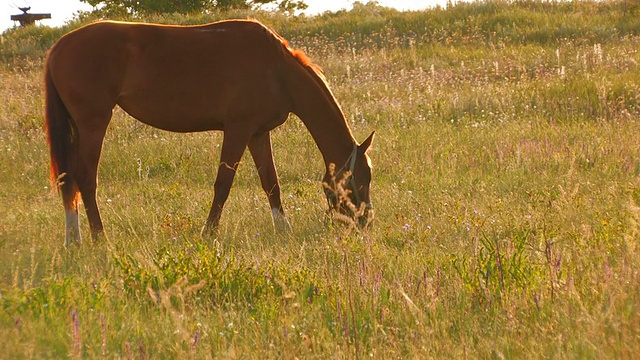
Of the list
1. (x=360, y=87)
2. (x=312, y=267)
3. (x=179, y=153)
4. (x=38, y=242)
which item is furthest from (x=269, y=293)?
(x=360, y=87)

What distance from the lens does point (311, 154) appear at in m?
9.91

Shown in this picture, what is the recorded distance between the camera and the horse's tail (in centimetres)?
676

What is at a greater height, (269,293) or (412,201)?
(269,293)

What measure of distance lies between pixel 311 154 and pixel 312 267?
457 centimetres

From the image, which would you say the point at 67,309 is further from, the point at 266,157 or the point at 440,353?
the point at 266,157

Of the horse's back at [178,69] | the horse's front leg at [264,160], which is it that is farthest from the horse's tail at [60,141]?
the horse's front leg at [264,160]

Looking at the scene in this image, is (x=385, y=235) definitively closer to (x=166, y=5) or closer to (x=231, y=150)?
(x=231, y=150)

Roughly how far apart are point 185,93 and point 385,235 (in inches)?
83.1

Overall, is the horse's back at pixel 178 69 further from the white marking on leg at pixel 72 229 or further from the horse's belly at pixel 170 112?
the white marking on leg at pixel 72 229

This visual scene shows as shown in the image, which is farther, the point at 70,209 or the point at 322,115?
the point at 322,115

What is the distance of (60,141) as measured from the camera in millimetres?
6770

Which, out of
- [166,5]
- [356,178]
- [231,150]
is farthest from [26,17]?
[356,178]

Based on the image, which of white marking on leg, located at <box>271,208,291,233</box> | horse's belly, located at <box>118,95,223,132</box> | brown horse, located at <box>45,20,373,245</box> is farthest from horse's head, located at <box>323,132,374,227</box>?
horse's belly, located at <box>118,95,223,132</box>

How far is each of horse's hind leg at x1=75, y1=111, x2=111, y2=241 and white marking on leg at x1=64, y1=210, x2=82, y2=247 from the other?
0.48 feet
